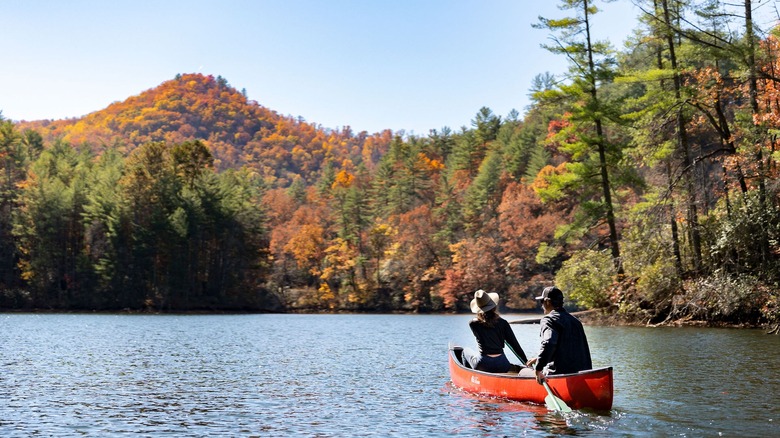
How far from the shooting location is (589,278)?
37562mm

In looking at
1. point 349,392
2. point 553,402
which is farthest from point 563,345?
point 349,392

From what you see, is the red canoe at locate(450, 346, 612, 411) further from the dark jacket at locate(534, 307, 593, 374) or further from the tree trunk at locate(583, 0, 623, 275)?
the tree trunk at locate(583, 0, 623, 275)

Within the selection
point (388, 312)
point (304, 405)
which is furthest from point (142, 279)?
point (304, 405)

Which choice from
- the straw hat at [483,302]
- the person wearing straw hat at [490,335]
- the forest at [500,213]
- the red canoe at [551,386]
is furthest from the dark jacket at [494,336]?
the forest at [500,213]

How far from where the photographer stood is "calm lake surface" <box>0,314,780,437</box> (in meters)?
12.7

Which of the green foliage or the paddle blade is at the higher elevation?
the green foliage

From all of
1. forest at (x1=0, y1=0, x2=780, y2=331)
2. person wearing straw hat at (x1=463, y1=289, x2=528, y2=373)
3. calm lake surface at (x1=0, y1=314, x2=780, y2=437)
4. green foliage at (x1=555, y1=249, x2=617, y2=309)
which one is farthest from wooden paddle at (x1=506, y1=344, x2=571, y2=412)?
green foliage at (x1=555, y1=249, x2=617, y2=309)

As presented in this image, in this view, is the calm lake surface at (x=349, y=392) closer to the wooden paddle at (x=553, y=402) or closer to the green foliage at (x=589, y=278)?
the wooden paddle at (x=553, y=402)

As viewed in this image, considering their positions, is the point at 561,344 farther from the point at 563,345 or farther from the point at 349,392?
the point at 349,392

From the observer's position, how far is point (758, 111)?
97.8ft

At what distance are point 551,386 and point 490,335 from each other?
285 cm

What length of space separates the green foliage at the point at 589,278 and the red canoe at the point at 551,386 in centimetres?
2130

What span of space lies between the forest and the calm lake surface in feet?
18.5

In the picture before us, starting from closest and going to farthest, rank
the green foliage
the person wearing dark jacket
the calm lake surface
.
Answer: the calm lake surface → the person wearing dark jacket → the green foliage
